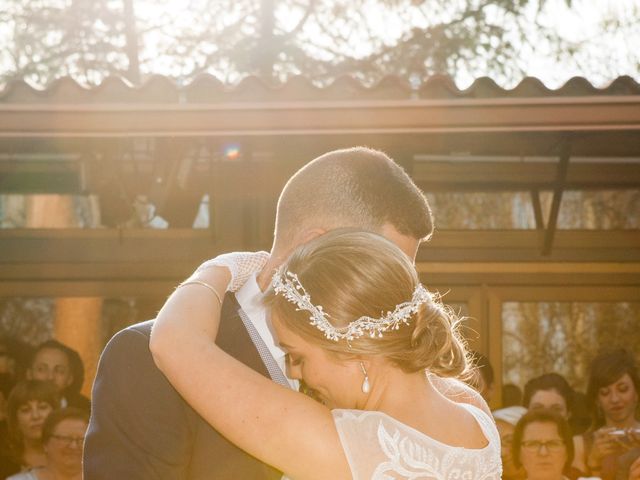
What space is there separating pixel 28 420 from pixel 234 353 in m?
4.12

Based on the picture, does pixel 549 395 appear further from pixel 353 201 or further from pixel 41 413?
pixel 353 201

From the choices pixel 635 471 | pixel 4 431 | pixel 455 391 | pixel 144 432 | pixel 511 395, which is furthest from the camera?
pixel 511 395

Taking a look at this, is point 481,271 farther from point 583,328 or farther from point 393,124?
point 393,124

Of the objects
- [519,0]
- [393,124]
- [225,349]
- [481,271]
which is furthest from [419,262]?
[519,0]

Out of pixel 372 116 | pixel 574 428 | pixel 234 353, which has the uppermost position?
pixel 372 116

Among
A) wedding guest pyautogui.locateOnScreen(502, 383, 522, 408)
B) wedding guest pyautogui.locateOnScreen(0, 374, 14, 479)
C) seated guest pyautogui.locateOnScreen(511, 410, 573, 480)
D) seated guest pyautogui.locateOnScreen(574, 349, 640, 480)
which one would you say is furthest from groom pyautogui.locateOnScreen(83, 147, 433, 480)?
wedding guest pyautogui.locateOnScreen(502, 383, 522, 408)

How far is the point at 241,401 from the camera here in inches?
83.6

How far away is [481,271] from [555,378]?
1.28m

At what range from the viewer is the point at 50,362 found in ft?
21.8

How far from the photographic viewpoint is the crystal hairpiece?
2189mm

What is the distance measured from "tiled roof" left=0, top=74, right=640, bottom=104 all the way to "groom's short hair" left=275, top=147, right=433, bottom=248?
3400 millimetres

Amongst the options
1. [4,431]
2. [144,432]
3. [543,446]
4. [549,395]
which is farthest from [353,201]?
[4,431]

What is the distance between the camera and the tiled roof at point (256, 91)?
583cm

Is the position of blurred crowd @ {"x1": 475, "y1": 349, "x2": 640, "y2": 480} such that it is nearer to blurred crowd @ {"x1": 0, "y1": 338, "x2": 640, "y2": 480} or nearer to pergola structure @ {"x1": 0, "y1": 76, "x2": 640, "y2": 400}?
blurred crowd @ {"x1": 0, "y1": 338, "x2": 640, "y2": 480}
